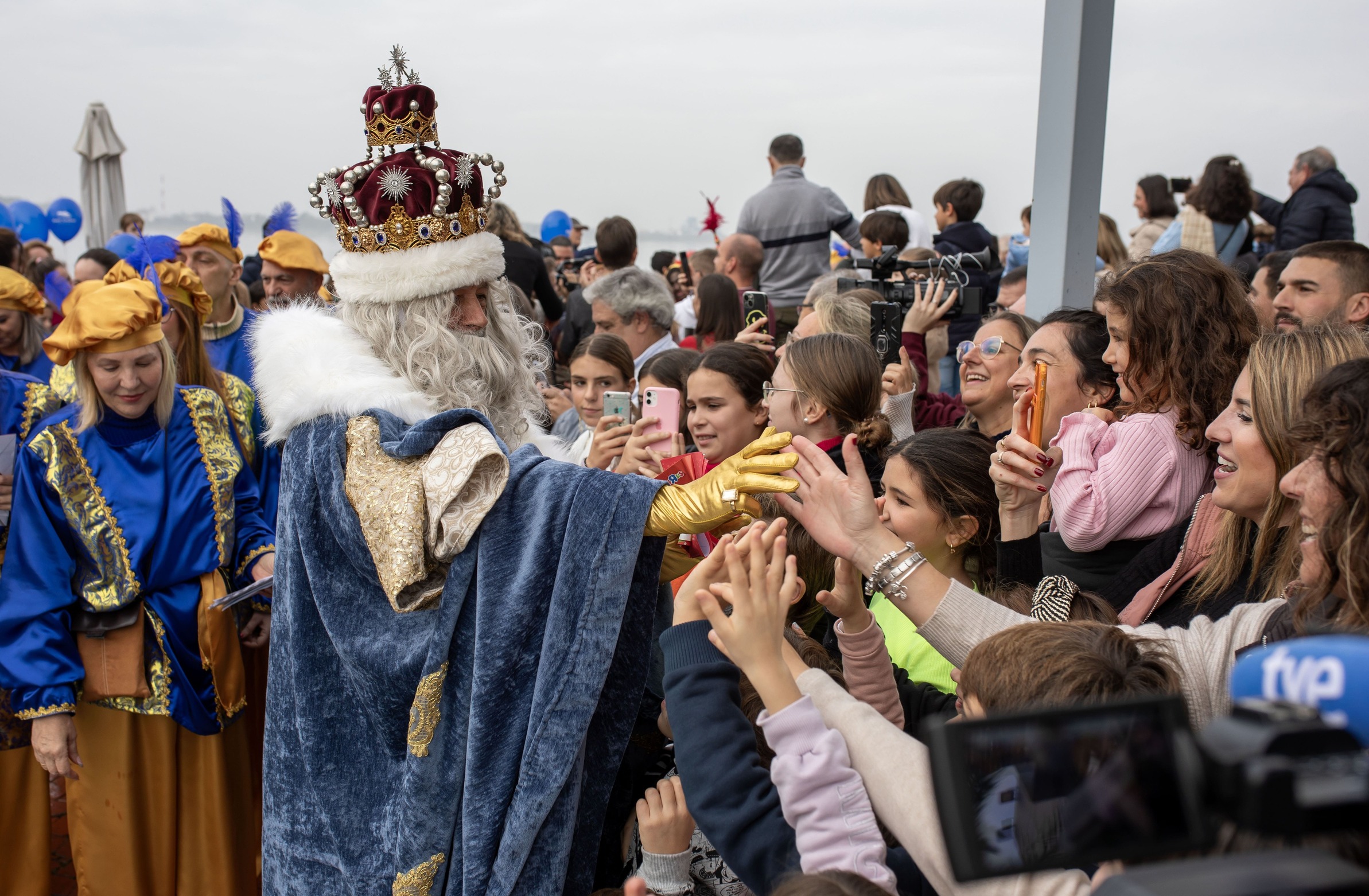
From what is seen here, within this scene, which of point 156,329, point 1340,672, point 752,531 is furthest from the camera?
point 156,329

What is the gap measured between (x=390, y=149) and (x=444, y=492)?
0.85m

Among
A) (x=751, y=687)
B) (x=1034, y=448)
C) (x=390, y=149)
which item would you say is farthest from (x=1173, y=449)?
(x=390, y=149)

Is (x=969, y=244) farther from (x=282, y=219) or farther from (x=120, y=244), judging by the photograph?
(x=120, y=244)

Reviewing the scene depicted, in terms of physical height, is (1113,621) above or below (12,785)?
above

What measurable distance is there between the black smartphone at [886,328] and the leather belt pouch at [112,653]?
2.36 metres

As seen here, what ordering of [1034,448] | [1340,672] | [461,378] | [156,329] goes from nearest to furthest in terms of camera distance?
[1340,672] < [1034,448] < [461,378] < [156,329]

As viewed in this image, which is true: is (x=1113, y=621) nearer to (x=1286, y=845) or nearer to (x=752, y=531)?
(x=752, y=531)

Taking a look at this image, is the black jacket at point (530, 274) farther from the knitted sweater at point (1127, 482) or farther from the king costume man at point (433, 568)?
the knitted sweater at point (1127, 482)

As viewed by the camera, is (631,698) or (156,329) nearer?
(631,698)

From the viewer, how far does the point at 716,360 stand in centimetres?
311

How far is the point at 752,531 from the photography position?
1.61 metres

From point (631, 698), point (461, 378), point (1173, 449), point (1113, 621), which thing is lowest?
point (631, 698)

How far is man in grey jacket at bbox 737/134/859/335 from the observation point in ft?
19.6

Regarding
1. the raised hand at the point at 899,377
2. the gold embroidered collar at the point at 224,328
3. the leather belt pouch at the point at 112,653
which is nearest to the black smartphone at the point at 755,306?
the raised hand at the point at 899,377
